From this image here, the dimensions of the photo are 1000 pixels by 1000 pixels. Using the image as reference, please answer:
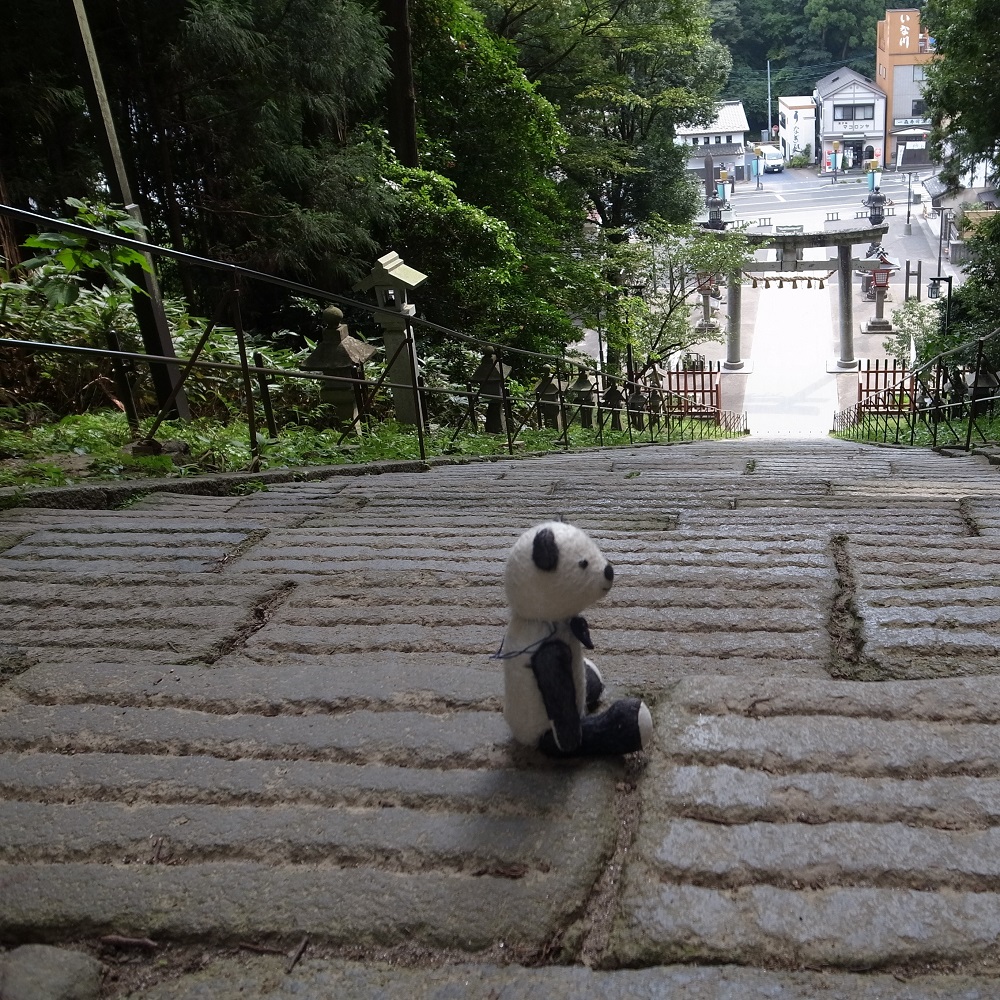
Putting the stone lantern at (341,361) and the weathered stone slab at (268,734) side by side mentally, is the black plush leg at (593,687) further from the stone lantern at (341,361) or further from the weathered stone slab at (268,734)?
the stone lantern at (341,361)

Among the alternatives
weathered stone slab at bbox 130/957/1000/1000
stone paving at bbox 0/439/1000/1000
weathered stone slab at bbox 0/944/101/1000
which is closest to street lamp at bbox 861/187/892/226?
stone paving at bbox 0/439/1000/1000

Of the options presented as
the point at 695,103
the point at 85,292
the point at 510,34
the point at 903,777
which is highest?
the point at 510,34

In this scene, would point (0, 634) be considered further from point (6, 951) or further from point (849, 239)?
point (849, 239)

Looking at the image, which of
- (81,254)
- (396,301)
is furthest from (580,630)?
(396,301)

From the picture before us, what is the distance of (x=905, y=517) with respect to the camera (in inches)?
127

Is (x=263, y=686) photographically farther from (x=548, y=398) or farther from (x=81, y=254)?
(x=548, y=398)

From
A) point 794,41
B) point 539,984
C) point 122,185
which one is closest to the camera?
point 539,984

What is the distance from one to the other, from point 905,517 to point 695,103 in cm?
1909

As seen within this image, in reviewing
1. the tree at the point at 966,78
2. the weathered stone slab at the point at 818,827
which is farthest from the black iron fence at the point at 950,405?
the weathered stone slab at the point at 818,827

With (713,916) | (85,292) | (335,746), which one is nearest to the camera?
(713,916)

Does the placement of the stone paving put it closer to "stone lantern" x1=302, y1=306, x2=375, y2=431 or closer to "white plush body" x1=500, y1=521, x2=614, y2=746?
"white plush body" x1=500, y1=521, x2=614, y2=746

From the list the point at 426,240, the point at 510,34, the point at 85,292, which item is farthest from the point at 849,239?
the point at 85,292

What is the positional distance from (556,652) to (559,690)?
0.22 feet

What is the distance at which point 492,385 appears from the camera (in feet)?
32.1
